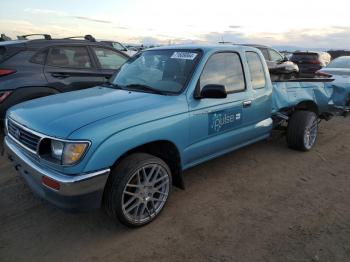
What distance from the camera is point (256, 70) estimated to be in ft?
16.4

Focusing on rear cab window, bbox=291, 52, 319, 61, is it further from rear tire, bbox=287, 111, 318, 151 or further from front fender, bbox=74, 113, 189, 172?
front fender, bbox=74, 113, 189, 172

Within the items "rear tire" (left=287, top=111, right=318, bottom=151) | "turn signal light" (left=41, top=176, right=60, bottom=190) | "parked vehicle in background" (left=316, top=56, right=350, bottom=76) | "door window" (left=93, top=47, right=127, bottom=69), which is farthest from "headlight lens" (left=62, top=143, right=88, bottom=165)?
"parked vehicle in background" (left=316, top=56, right=350, bottom=76)

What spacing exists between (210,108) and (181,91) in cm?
43

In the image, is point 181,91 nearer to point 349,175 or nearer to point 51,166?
point 51,166

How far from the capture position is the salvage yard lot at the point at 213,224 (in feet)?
10.4

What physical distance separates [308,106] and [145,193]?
3.96 m

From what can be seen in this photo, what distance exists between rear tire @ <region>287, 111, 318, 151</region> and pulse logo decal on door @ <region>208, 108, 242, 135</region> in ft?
5.27

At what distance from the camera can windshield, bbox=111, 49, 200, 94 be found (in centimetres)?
404

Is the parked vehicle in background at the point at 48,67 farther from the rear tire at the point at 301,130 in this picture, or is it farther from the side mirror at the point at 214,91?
the rear tire at the point at 301,130

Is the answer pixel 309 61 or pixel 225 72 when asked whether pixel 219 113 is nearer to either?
pixel 225 72

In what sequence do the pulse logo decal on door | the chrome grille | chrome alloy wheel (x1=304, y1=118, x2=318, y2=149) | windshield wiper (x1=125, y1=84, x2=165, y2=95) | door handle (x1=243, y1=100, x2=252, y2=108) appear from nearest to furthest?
the chrome grille
windshield wiper (x1=125, y1=84, x2=165, y2=95)
the pulse logo decal on door
door handle (x1=243, y1=100, x2=252, y2=108)
chrome alloy wheel (x1=304, y1=118, x2=318, y2=149)

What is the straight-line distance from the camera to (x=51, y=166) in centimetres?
304

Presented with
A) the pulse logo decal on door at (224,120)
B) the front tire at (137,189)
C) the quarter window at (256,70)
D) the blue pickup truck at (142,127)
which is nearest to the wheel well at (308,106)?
the blue pickup truck at (142,127)

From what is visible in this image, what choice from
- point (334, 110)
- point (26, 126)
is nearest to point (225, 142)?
point (26, 126)
